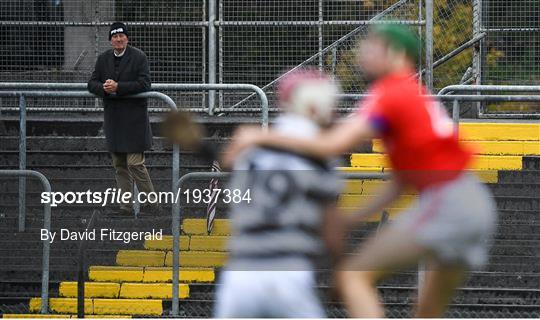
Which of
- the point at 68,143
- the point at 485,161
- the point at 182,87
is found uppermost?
the point at 182,87

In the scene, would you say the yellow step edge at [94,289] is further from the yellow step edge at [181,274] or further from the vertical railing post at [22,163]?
the vertical railing post at [22,163]

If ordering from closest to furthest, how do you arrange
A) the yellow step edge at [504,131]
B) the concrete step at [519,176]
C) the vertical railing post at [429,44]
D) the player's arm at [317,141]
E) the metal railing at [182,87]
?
the player's arm at [317,141], the metal railing at [182,87], the concrete step at [519,176], the yellow step edge at [504,131], the vertical railing post at [429,44]

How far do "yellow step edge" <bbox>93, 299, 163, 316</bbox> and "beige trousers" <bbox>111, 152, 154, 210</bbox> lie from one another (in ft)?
2.72

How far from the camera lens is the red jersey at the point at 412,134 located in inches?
276

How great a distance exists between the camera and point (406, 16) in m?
14.8

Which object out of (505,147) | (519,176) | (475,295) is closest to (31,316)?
(475,295)

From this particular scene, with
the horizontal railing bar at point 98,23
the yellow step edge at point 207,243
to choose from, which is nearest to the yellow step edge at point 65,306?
the yellow step edge at point 207,243

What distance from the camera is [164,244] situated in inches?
475

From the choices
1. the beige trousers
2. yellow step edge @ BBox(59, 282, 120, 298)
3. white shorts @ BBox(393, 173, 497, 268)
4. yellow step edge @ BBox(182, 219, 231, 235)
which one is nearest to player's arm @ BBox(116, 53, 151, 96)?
the beige trousers

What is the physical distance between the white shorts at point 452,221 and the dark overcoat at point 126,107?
218 inches

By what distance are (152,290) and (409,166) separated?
5173mm

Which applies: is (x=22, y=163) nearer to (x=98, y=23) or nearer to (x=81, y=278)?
(x=81, y=278)
